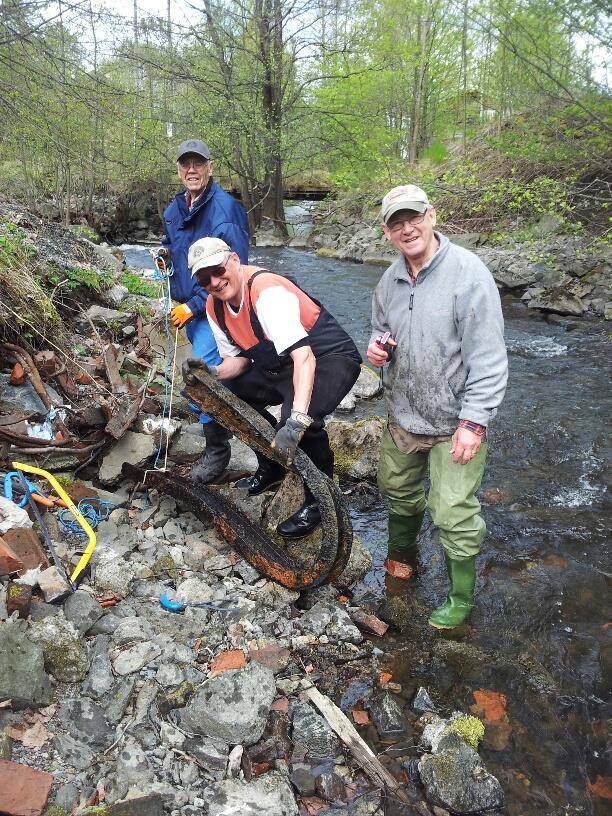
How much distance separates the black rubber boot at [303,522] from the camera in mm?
4020

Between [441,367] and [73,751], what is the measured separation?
2573mm

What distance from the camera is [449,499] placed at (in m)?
3.37

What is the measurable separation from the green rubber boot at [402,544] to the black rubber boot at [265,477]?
954 millimetres

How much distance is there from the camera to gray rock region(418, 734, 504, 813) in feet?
8.57

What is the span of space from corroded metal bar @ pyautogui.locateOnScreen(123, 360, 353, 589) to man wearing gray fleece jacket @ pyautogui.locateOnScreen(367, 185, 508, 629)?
619mm

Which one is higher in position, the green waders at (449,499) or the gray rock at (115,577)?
the green waders at (449,499)

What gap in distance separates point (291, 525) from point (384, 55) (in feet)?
73.9

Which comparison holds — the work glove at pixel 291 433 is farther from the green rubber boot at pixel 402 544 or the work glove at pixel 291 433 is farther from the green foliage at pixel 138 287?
the green foliage at pixel 138 287

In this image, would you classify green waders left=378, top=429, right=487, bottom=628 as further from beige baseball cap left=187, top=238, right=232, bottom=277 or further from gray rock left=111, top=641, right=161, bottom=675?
gray rock left=111, top=641, right=161, bottom=675

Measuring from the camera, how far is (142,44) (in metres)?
16.4

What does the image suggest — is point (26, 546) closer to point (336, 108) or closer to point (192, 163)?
point (192, 163)

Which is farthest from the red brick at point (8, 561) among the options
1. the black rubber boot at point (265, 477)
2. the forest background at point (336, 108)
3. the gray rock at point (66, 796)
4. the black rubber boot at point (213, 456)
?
the forest background at point (336, 108)

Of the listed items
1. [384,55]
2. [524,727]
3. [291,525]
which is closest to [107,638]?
[291,525]

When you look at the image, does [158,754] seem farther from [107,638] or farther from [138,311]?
[138,311]
